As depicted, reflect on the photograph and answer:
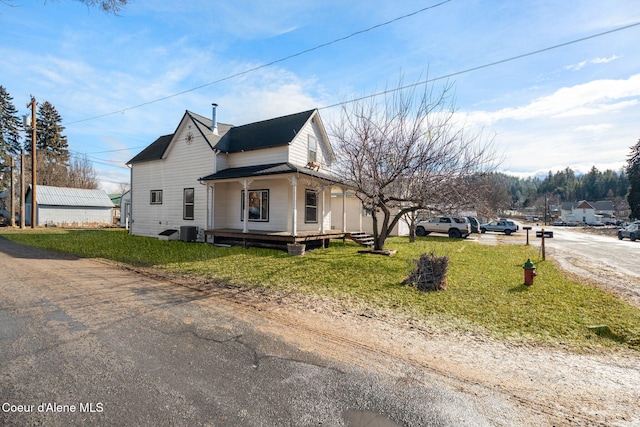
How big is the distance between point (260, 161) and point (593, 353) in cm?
1326

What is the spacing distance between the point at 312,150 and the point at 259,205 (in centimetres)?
407

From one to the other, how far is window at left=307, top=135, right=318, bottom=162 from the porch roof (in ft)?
5.69

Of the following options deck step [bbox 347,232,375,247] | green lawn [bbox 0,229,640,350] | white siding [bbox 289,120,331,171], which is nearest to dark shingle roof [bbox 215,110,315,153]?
white siding [bbox 289,120,331,171]

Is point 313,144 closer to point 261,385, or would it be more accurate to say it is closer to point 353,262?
point 353,262

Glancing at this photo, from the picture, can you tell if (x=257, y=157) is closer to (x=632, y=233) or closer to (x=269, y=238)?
(x=269, y=238)

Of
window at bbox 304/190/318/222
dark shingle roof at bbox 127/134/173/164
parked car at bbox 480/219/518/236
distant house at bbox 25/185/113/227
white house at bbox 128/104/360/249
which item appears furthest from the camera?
parked car at bbox 480/219/518/236

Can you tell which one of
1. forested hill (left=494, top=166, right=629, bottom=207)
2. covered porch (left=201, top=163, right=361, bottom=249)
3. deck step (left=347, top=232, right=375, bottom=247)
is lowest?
deck step (left=347, top=232, right=375, bottom=247)

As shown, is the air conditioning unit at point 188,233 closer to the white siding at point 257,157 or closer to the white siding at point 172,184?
the white siding at point 172,184

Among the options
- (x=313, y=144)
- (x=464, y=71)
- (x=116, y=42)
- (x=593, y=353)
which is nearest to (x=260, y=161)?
(x=313, y=144)

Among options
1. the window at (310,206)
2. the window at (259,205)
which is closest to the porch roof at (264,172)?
the window at (259,205)

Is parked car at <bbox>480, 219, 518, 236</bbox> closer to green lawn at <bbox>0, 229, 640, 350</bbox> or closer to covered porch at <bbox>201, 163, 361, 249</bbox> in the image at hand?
green lawn at <bbox>0, 229, 640, 350</bbox>

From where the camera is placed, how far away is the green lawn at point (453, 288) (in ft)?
15.9

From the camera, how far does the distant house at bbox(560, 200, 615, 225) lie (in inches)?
3066

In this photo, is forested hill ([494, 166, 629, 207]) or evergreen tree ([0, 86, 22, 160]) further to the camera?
forested hill ([494, 166, 629, 207])
